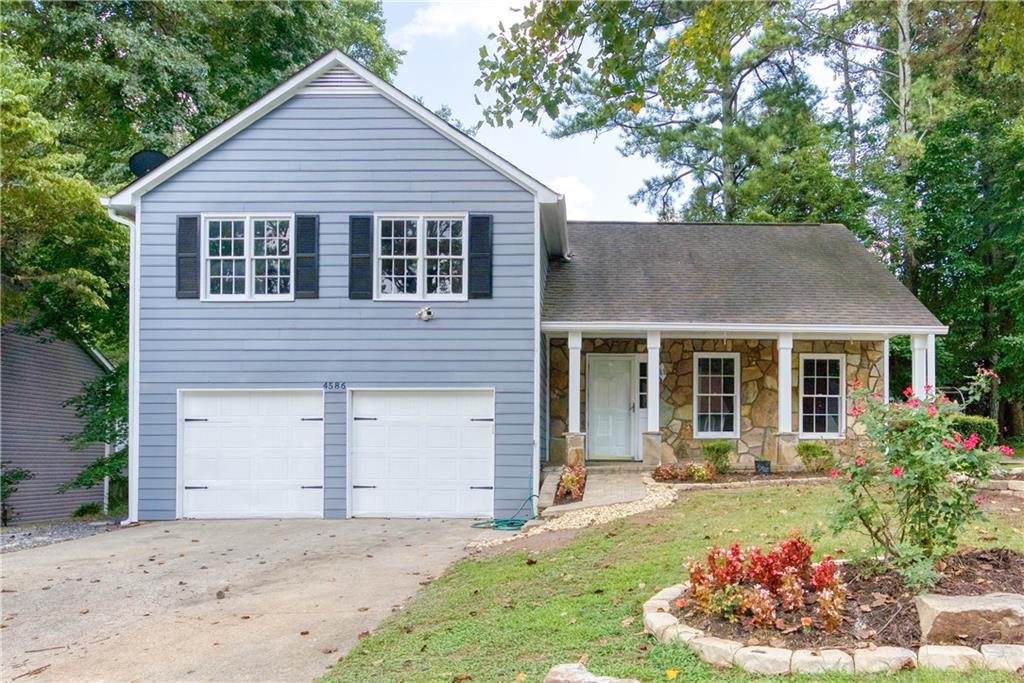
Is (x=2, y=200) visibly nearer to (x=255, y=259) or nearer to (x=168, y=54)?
(x=255, y=259)

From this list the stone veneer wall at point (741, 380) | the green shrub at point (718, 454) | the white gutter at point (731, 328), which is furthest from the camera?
the stone veneer wall at point (741, 380)

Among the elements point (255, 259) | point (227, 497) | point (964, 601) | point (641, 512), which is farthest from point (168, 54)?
point (964, 601)

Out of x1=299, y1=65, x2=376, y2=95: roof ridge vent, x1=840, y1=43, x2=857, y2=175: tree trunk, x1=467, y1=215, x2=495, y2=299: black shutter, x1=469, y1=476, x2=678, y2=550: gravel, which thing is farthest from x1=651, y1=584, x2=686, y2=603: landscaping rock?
x1=840, y1=43, x2=857, y2=175: tree trunk

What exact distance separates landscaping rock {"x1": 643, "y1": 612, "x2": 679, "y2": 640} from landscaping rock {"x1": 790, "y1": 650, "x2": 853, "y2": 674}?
73 centimetres

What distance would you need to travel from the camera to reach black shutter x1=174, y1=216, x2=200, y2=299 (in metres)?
10.8

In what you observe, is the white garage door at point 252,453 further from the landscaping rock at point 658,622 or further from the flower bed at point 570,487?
the landscaping rock at point 658,622

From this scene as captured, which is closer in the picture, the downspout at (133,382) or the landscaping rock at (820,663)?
the landscaping rock at (820,663)

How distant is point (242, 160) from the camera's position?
11.0 m

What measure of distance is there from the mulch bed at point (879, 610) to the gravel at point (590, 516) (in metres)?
3.77

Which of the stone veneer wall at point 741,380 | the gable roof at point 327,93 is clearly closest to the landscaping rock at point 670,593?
the gable roof at point 327,93

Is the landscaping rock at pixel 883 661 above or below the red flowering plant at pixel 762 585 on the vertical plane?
below

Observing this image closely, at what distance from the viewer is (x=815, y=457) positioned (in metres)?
11.3

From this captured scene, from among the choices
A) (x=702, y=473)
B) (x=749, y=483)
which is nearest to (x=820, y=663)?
(x=749, y=483)

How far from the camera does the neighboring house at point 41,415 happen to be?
14.6 meters
